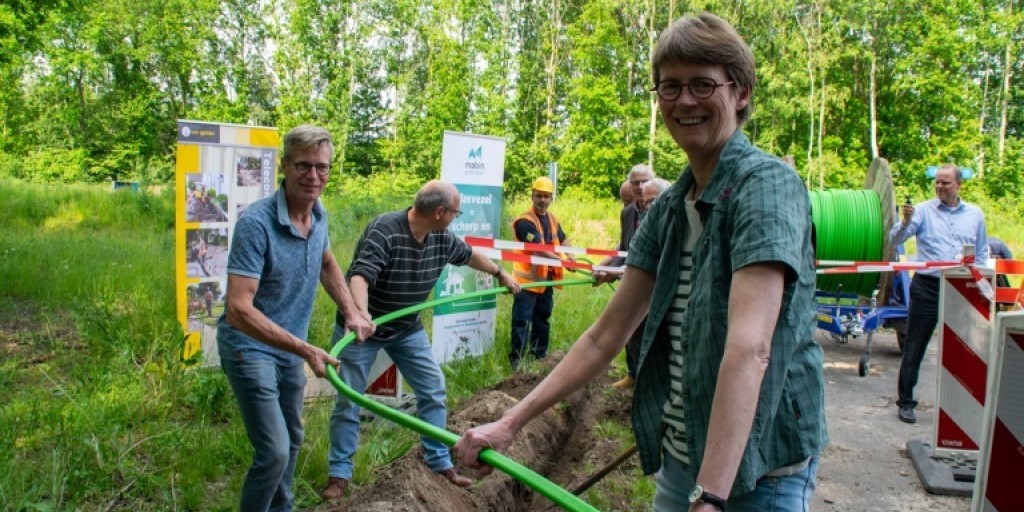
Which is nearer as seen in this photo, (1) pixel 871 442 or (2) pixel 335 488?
(2) pixel 335 488

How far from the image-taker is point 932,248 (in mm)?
7785

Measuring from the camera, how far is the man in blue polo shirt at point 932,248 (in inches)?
282

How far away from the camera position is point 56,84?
43.8 metres

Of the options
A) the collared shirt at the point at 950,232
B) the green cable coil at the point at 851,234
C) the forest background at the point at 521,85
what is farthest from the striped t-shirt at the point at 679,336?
the forest background at the point at 521,85

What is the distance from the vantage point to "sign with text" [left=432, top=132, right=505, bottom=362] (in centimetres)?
823

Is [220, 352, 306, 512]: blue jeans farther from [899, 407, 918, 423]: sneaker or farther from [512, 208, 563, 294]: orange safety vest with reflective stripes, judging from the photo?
[899, 407, 918, 423]: sneaker

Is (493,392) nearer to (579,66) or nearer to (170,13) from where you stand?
(579,66)

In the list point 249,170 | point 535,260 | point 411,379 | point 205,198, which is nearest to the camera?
point 411,379

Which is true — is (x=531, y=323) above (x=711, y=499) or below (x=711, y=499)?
below

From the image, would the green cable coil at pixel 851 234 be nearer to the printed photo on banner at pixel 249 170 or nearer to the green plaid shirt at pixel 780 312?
the printed photo on banner at pixel 249 170

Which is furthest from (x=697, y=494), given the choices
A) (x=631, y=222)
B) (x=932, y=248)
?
(x=932, y=248)

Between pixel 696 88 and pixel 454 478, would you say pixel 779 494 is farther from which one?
pixel 454 478

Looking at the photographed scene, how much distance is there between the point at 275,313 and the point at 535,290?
196 inches

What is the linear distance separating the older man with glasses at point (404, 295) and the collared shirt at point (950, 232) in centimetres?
544
